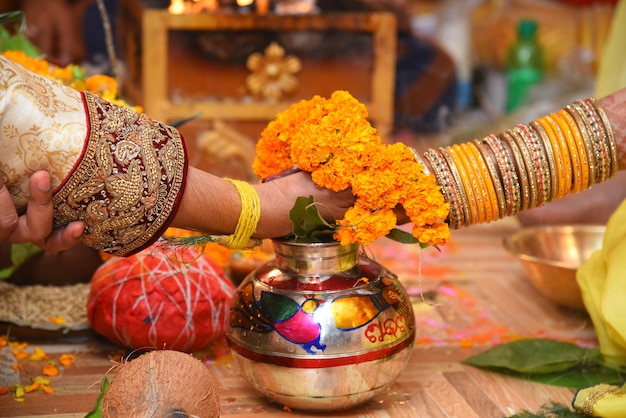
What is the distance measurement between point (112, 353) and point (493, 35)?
3.84m

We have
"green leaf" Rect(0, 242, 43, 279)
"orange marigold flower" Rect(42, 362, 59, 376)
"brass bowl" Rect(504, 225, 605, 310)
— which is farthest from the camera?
"brass bowl" Rect(504, 225, 605, 310)

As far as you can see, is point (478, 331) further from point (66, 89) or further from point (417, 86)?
point (417, 86)

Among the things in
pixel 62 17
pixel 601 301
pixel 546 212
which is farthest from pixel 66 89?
pixel 62 17

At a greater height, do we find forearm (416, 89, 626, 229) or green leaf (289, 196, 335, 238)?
forearm (416, 89, 626, 229)

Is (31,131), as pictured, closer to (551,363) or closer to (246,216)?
(246,216)

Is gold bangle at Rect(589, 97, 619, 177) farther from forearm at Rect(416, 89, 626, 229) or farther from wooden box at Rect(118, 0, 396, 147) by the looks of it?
wooden box at Rect(118, 0, 396, 147)

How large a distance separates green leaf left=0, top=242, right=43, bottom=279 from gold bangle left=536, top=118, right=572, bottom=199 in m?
1.30

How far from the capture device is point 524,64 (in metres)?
4.97

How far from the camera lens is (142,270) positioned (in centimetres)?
196

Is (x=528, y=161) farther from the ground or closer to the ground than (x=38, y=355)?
farther from the ground

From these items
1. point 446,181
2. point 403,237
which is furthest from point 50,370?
point 446,181

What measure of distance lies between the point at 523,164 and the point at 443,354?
22.3 inches

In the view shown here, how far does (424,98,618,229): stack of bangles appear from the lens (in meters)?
1.71

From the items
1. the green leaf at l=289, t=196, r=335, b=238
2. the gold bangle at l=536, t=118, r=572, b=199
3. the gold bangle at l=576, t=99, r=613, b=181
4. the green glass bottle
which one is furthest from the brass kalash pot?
the green glass bottle
